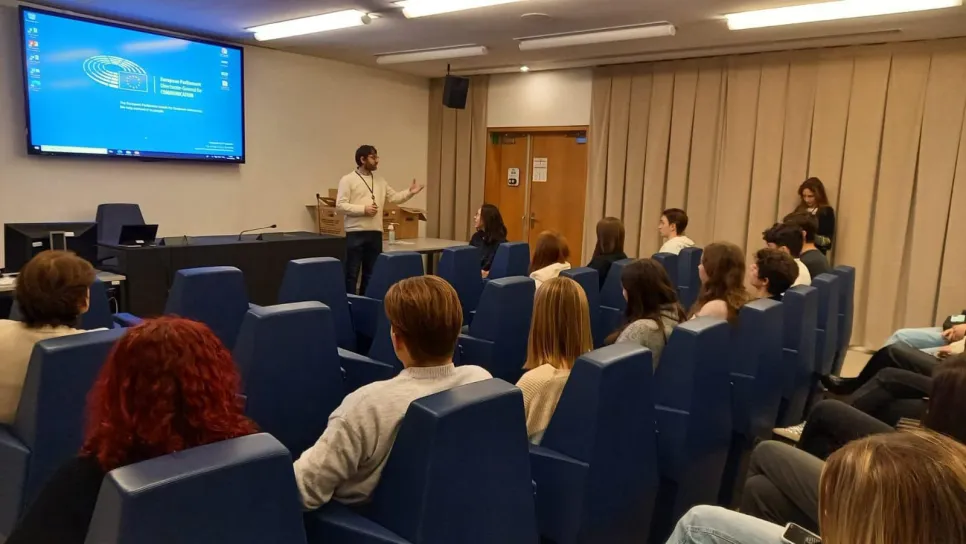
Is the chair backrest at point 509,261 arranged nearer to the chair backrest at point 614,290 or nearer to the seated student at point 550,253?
the seated student at point 550,253

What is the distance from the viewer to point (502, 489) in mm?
1439

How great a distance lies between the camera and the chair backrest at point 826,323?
12.0 ft

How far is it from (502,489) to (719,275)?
1.93 metres

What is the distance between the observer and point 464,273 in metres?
4.16

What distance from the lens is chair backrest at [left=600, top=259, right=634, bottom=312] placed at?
13.3 feet

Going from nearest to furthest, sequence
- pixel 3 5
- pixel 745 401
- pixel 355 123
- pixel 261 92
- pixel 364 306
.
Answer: pixel 745 401
pixel 364 306
pixel 3 5
pixel 261 92
pixel 355 123

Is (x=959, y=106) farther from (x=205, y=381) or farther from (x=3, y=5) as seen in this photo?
(x=3, y=5)

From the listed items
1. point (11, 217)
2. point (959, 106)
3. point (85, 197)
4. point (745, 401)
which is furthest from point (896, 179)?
point (11, 217)

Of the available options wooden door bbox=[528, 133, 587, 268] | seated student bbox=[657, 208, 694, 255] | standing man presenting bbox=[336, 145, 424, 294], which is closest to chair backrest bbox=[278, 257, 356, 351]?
standing man presenting bbox=[336, 145, 424, 294]

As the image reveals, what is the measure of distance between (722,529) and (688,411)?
0.75m

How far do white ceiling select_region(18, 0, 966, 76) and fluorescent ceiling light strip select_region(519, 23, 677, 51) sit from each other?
4.3 inches

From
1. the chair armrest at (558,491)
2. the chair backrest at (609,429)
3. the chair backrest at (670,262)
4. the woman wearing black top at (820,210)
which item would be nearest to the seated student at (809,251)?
the chair backrest at (670,262)

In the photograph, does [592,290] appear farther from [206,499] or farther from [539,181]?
[539,181]

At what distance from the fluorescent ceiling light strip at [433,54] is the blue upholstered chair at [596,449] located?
512cm
